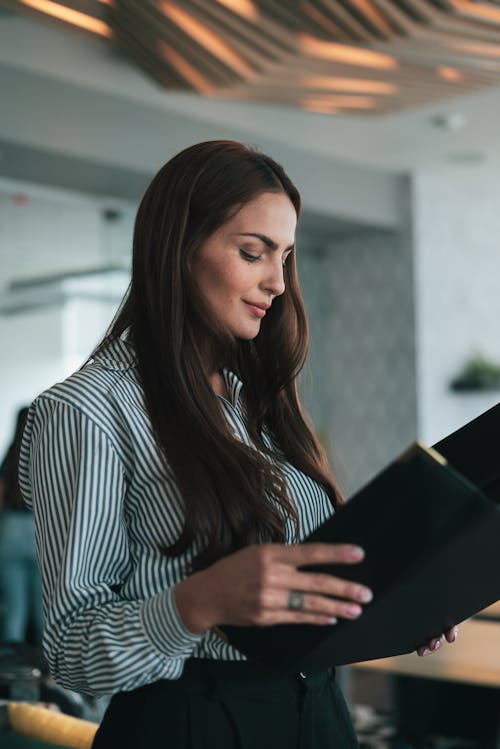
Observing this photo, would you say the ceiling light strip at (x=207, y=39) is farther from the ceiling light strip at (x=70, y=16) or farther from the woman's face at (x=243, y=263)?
the woman's face at (x=243, y=263)

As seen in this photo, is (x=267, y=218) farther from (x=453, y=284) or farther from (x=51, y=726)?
(x=453, y=284)

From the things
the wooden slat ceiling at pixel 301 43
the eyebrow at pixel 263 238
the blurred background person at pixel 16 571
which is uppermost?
the wooden slat ceiling at pixel 301 43

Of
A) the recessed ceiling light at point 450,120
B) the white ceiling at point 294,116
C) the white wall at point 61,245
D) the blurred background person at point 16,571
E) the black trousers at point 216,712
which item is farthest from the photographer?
the white wall at point 61,245

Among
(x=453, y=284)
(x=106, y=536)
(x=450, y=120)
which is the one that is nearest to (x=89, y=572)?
(x=106, y=536)

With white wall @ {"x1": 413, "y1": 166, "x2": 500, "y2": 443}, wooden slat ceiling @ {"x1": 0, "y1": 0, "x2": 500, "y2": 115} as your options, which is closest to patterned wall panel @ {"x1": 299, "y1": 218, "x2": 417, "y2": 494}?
white wall @ {"x1": 413, "y1": 166, "x2": 500, "y2": 443}

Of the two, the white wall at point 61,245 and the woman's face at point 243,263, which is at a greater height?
the white wall at point 61,245

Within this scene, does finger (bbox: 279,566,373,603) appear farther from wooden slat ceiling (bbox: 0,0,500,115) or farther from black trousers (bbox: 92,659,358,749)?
wooden slat ceiling (bbox: 0,0,500,115)

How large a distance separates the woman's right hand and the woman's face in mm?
421

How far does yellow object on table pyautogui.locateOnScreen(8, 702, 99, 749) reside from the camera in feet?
6.32

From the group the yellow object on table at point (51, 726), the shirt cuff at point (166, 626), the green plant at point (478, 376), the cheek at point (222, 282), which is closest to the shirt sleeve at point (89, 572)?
the shirt cuff at point (166, 626)

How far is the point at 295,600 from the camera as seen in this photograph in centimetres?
89

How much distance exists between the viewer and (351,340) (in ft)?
28.6

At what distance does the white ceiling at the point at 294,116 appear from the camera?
571 centimetres

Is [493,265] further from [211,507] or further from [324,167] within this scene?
[211,507]
